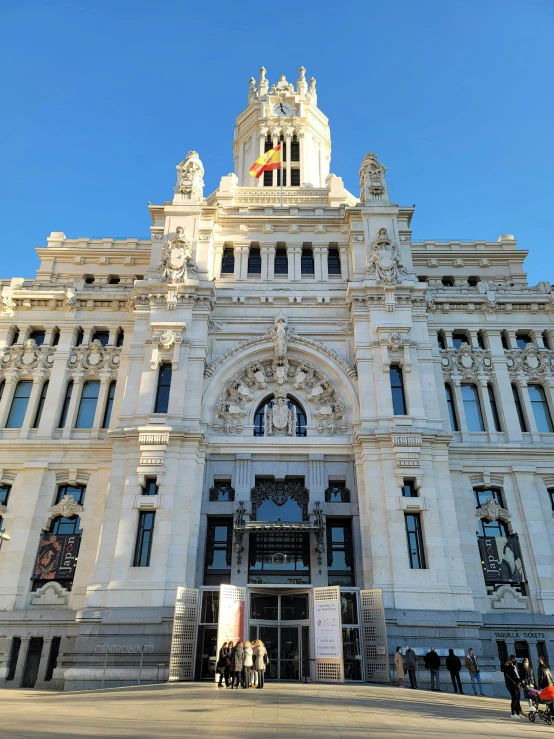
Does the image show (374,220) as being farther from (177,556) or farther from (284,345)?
(177,556)

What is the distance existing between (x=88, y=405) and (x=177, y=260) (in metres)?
11.5

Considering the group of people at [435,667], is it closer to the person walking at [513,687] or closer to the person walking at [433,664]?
the person walking at [433,664]

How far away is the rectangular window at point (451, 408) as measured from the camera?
3694cm

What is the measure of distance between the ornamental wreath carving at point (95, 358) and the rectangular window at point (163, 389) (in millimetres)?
4267

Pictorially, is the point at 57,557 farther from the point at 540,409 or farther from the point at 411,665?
the point at 540,409

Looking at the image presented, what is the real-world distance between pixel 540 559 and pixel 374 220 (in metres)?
24.9

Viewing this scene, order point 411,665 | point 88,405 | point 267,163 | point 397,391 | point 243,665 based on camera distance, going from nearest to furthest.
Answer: point 243,665 → point 411,665 → point 397,391 → point 88,405 → point 267,163

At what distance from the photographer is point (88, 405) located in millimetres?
37312

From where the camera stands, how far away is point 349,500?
108 ft

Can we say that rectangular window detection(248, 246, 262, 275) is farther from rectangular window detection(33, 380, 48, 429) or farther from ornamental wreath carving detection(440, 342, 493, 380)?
rectangular window detection(33, 380, 48, 429)

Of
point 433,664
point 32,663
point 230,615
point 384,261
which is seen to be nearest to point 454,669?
point 433,664

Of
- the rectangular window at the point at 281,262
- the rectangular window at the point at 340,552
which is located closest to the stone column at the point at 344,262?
the rectangular window at the point at 281,262

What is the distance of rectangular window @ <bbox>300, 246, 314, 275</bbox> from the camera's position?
41.4m

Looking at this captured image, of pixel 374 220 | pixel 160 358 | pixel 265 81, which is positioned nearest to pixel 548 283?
pixel 374 220
